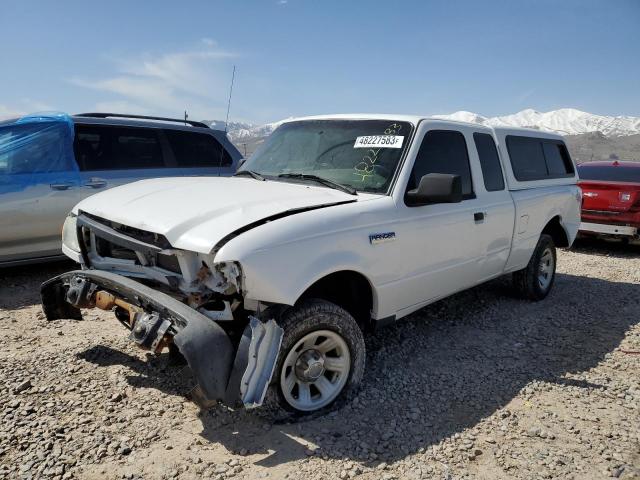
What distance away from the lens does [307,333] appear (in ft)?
9.22

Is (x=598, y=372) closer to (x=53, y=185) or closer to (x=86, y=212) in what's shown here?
(x=86, y=212)

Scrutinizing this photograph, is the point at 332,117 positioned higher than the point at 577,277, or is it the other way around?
the point at 332,117

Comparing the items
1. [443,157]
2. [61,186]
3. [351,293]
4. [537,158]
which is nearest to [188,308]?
[351,293]

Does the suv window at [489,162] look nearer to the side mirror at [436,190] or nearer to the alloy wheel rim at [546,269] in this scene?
the side mirror at [436,190]

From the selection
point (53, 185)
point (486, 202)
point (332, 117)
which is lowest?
point (53, 185)

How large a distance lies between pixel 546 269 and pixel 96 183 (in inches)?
213

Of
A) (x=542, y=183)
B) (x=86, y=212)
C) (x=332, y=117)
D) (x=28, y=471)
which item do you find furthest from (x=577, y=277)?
(x=28, y=471)

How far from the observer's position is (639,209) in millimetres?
8016

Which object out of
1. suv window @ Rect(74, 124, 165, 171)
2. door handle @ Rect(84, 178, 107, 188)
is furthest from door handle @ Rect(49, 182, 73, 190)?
suv window @ Rect(74, 124, 165, 171)

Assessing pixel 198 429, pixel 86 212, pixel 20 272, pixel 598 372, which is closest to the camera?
pixel 198 429

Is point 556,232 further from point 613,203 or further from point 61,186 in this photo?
point 61,186

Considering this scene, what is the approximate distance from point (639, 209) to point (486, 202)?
213 inches

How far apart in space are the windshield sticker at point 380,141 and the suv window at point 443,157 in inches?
7.3

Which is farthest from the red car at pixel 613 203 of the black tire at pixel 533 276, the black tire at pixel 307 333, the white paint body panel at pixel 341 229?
the black tire at pixel 307 333
